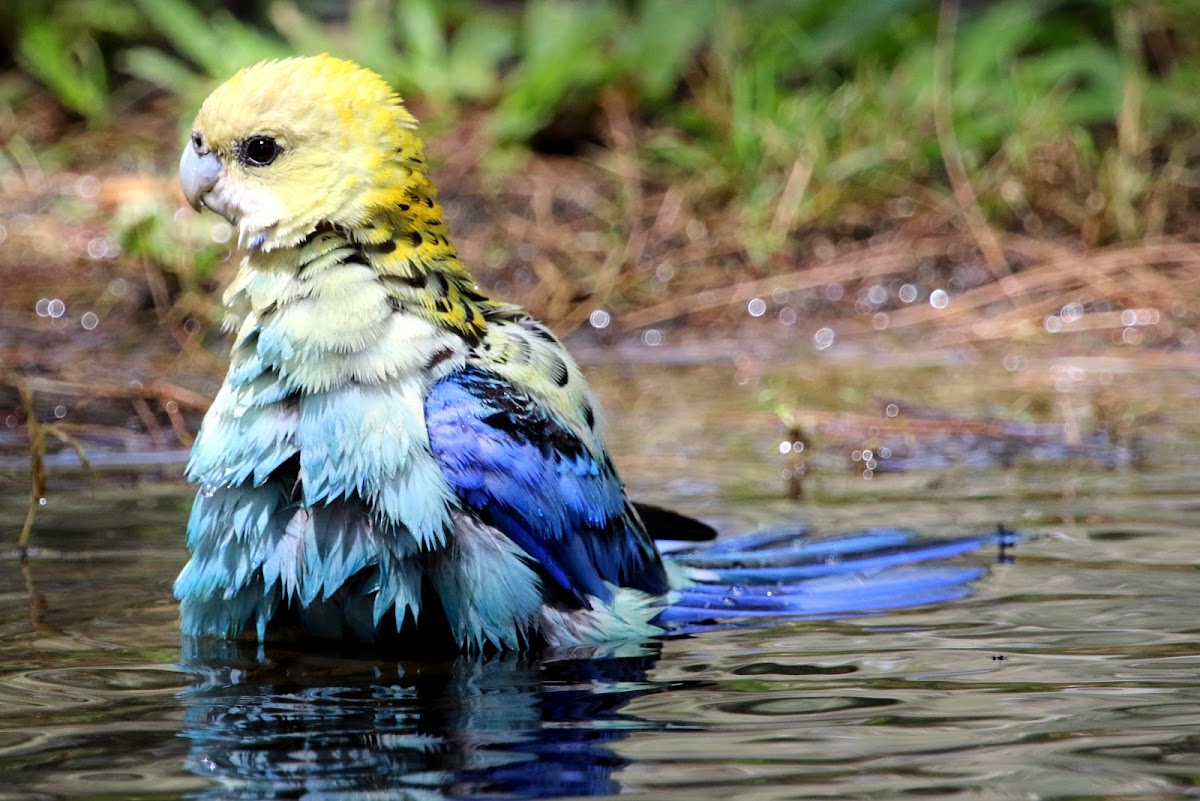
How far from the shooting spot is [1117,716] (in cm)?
239

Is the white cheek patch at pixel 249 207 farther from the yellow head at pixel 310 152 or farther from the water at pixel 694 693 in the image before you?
the water at pixel 694 693

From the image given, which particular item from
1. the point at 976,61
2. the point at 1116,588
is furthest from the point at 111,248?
the point at 1116,588

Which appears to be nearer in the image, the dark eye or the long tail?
the dark eye

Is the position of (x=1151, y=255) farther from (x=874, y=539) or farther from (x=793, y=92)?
(x=874, y=539)

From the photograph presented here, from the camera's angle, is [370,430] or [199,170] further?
[199,170]

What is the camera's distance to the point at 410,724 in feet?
8.00

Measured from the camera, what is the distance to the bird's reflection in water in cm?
214

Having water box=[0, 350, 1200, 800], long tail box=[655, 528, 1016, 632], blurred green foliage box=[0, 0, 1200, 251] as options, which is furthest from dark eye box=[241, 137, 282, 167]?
blurred green foliage box=[0, 0, 1200, 251]

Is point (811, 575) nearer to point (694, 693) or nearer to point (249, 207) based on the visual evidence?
point (694, 693)

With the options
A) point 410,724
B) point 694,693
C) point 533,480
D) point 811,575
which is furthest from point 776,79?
point 410,724

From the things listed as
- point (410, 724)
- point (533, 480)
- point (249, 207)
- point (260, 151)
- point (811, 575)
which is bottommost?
point (410, 724)

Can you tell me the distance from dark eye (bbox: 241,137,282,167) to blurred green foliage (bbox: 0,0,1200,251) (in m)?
4.21

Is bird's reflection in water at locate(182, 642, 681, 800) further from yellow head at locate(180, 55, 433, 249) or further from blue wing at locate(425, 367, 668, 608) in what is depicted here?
yellow head at locate(180, 55, 433, 249)

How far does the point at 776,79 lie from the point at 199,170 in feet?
18.3
